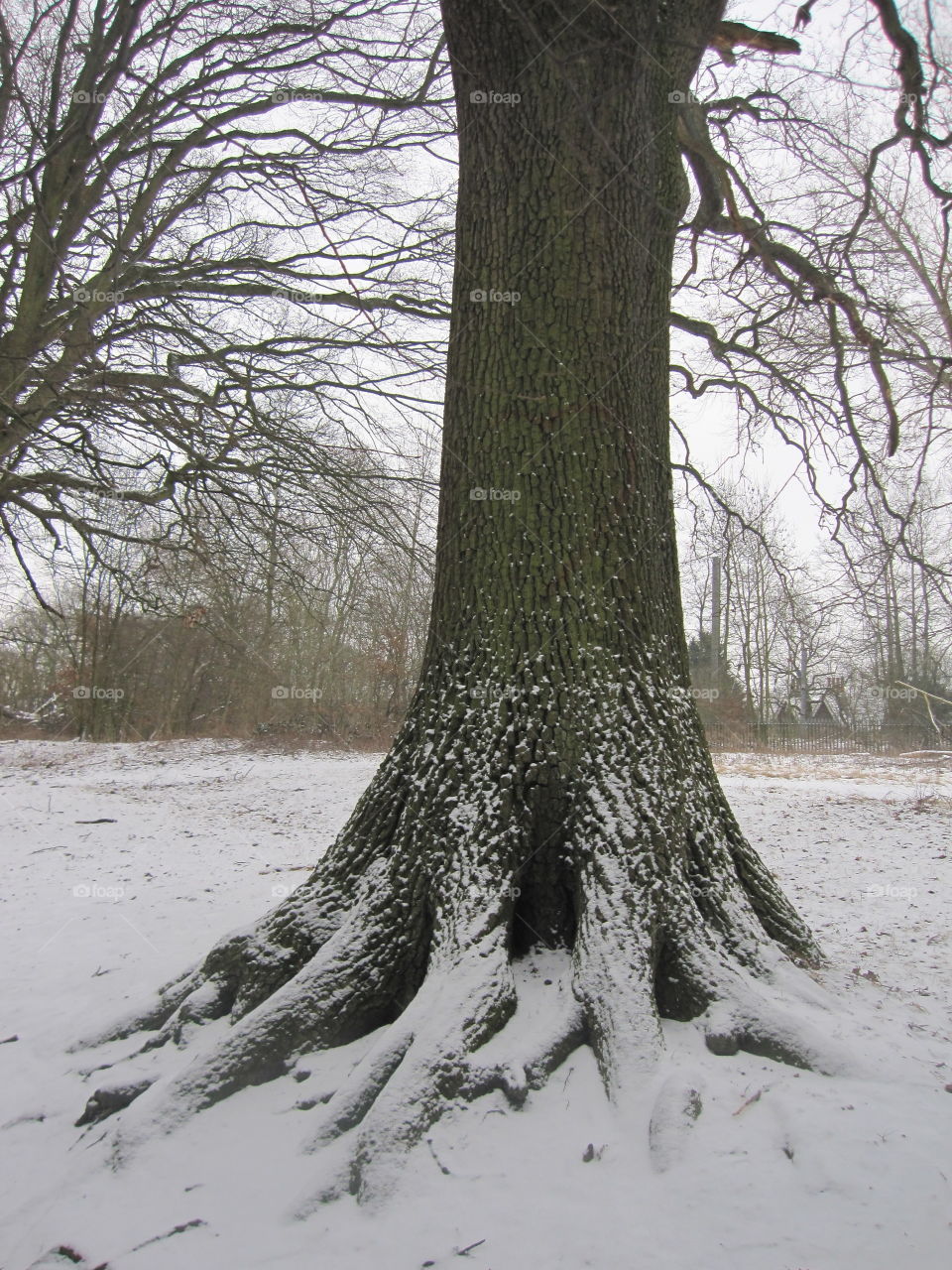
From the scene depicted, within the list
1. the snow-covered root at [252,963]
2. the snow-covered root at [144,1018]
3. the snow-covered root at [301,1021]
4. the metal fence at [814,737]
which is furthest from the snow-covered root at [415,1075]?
the metal fence at [814,737]

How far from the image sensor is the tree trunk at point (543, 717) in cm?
221

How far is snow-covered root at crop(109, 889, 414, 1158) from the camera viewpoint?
216 cm

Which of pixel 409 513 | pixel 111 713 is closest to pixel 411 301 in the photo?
pixel 409 513

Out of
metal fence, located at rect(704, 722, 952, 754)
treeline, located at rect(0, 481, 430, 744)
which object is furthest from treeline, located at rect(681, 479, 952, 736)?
treeline, located at rect(0, 481, 430, 744)

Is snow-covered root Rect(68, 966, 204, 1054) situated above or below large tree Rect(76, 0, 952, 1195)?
below

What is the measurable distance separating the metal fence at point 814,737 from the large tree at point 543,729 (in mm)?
18804

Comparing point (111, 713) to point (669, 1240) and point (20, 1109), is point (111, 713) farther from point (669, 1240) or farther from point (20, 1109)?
point (669, 1240)

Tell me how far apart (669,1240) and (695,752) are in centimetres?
158

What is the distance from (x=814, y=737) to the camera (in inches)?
898

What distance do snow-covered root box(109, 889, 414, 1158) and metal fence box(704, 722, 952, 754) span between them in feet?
63.2

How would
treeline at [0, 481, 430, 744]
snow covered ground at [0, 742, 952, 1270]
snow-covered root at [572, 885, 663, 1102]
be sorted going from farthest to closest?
1. treeline at [0, 481, 430, 744]
2. snow-covered root at [572, 885, 663, 1102]
3. snow covered ground at [0, 742, 952, 1270]

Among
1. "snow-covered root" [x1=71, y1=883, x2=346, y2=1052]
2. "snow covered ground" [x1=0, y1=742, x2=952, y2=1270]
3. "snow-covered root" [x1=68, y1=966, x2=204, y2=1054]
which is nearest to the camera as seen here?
"snow covered ground" [x1=0, y1=742, x2=952, y2=1270]

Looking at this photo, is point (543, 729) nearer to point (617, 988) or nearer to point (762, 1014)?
point (617, 988)

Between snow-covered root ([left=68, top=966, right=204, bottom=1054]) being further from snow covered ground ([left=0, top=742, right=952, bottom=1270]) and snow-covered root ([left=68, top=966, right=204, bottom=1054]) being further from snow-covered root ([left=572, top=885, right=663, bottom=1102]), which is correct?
snow-covered root ([left=572, top=885, right=663, bottom=1102])
